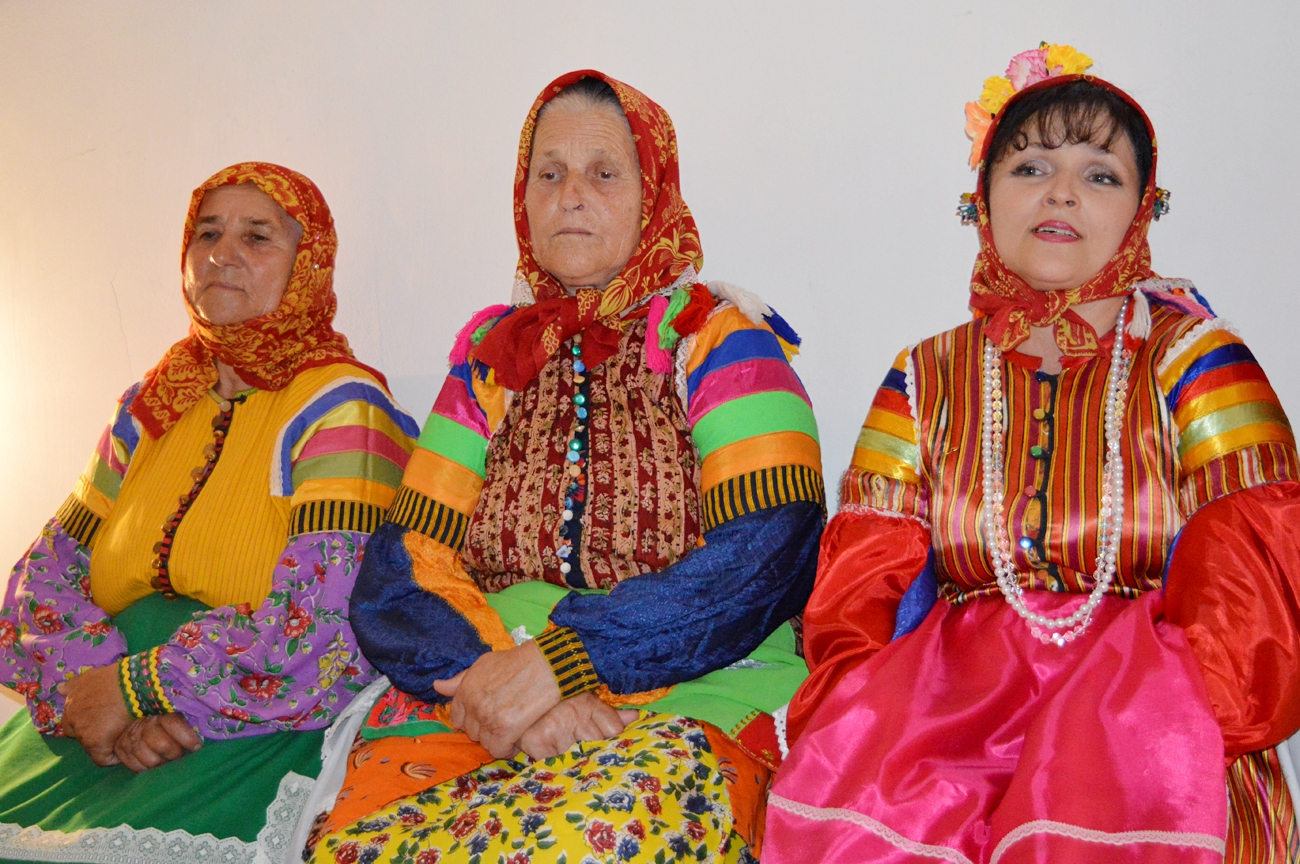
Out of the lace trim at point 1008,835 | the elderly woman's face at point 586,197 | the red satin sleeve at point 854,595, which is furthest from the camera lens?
the elderly woman's face at point 586,197

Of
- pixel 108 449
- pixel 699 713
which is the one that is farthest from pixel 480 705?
pixel 108 449

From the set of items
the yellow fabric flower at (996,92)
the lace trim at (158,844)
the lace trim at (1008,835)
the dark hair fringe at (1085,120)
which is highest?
the yellow fabric flower at (996,92)

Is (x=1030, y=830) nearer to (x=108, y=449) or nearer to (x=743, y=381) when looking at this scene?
(x=743, y=381)

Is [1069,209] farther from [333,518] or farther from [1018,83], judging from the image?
[333,518]

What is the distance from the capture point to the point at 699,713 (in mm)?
1574

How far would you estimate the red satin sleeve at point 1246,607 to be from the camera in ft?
4.13

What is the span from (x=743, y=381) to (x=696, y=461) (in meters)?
0.17

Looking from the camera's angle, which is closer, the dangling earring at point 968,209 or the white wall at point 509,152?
the dangling earring at point 968,209

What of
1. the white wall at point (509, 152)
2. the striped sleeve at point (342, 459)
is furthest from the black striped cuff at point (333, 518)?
the white wall at point (509, 152)

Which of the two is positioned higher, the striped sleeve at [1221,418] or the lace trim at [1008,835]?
the striped sleeve at [1221,418]

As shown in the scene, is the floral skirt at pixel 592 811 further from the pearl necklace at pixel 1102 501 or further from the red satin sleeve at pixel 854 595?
the pearl necklace at pixel 1102 501

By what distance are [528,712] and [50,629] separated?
115 centimetres

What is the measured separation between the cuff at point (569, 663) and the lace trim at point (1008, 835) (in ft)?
1.16

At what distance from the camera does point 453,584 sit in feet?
5.92
